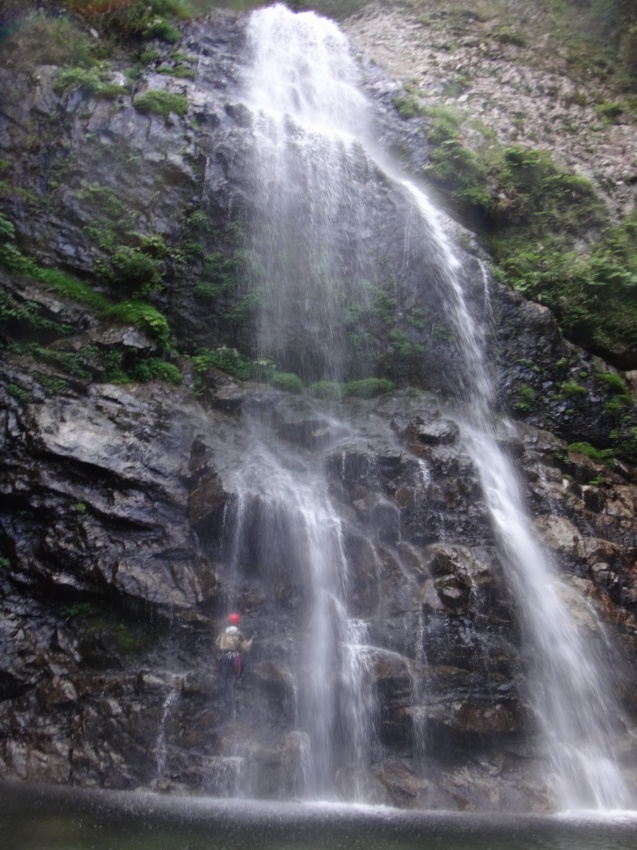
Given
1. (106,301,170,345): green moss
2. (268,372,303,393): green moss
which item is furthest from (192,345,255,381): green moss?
(106,301,170,345): green moss

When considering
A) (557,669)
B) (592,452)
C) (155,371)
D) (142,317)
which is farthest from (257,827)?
(592,452)

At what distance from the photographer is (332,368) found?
14289mm

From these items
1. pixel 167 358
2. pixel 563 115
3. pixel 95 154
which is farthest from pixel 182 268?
pixel 563 115

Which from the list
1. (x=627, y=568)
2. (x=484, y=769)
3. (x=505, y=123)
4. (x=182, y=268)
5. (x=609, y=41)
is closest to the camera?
(x=484, y=769)

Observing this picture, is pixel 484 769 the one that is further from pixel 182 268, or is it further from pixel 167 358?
pixel 182 268

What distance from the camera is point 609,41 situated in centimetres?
2423

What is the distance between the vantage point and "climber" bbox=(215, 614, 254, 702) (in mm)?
8914

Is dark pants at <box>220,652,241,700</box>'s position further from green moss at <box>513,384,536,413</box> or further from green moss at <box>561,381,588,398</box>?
green moss at <box>561,381,588,398</box>

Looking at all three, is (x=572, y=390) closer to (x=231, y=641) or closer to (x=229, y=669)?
(x=231, y=641)


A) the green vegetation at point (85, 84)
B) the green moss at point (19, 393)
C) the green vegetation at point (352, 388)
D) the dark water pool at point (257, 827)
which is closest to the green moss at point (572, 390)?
the green vegetation at point (352, 388)

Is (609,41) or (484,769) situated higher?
(609,41)

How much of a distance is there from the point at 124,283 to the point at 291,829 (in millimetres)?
10454

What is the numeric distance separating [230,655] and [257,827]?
2461mm

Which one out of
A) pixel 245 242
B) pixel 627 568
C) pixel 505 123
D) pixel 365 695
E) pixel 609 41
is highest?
pixel 609 41
